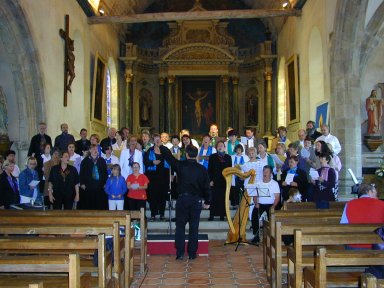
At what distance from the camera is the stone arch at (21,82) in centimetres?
1263

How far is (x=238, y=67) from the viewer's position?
78.0 ft

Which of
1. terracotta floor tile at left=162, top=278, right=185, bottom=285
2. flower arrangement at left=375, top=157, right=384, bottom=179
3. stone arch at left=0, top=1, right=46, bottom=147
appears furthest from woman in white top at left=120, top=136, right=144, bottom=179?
flower arrangement at left=375, top=157, right=384, bottom=179

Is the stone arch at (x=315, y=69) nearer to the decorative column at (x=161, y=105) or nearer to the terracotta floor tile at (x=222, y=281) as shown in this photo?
the decorative column at (x=161, y=105)

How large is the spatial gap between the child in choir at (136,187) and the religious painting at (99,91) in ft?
29.3

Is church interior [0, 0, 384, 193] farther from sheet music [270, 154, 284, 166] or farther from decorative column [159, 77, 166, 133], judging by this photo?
sheet music [270, 154, 284, 166]

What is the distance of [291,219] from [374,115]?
10.0 metres

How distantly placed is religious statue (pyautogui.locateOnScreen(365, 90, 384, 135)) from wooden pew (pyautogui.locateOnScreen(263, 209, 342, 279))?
936cm

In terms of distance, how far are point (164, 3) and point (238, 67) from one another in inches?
180

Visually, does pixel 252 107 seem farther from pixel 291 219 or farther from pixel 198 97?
pixel 291 219

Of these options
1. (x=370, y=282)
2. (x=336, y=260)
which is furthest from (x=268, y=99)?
(x=370, y=282)

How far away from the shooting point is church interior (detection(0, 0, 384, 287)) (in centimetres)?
1330

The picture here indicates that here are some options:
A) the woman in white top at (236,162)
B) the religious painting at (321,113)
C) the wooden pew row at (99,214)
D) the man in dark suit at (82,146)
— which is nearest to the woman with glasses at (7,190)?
the wooden pew row at (99,214)

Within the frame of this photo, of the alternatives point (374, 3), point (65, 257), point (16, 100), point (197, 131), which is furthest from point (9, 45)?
point (197, 131)

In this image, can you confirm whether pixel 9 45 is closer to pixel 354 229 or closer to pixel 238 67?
pixel 354 229
